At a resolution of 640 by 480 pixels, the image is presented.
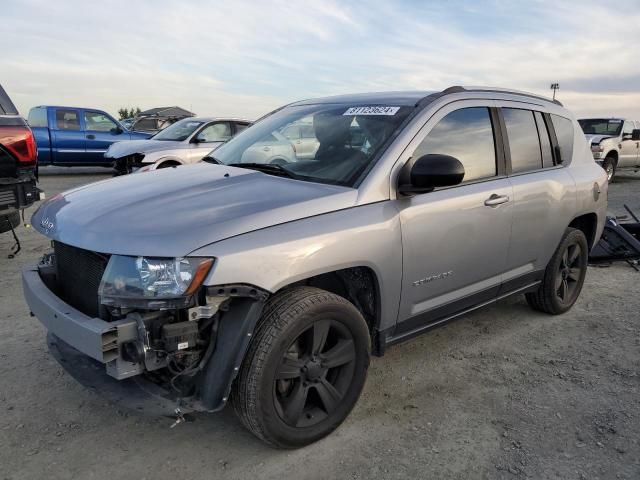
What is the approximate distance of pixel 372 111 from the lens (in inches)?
130

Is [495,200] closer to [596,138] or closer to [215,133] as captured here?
[215,133]

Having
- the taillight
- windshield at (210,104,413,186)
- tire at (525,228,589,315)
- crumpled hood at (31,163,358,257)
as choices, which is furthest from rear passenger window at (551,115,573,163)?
the taillight

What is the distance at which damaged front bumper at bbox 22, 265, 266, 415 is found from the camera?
220cm

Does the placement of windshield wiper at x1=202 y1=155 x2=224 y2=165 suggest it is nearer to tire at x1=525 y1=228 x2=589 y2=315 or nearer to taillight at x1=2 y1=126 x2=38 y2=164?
taillight at x1=2 y1=126 x2=38 y2=164

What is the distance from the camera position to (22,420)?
113 inches

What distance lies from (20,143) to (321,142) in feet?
11.9

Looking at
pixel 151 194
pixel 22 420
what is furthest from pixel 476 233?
pixel 22 420

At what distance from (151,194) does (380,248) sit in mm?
1245

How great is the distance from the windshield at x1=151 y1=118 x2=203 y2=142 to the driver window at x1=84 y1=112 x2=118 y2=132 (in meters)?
4.34

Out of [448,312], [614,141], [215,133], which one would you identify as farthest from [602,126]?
[448,312]

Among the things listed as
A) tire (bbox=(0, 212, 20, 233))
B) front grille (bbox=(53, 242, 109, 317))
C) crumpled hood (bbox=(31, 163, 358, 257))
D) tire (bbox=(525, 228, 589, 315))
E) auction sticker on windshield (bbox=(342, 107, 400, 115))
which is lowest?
tire (bbox=(525, 228, 589, 315))

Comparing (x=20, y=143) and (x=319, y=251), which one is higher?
(x=20, y=143)

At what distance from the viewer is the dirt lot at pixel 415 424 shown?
2.56 m

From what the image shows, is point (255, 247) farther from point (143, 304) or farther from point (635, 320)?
point (635, 320)
